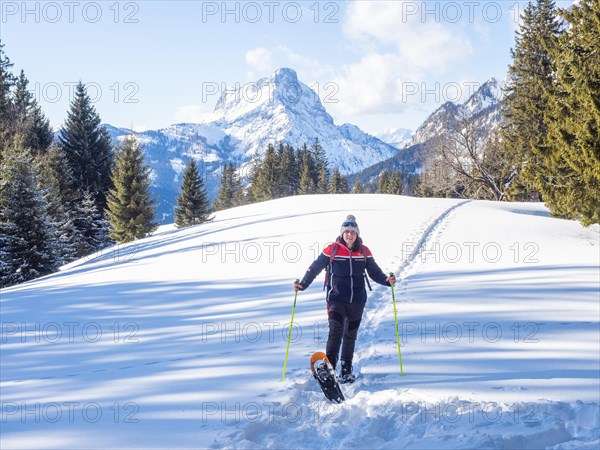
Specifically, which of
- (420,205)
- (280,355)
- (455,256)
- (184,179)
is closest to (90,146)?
(184,179)

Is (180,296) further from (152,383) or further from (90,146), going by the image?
(90,146)

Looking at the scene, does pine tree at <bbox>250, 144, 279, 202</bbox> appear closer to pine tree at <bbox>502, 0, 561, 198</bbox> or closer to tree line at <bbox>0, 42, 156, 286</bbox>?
tree line at <bbox>0, 42, 156, 286</bbox>

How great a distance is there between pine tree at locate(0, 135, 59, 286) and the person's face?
2182 centimetres

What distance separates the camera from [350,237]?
565 centimetres

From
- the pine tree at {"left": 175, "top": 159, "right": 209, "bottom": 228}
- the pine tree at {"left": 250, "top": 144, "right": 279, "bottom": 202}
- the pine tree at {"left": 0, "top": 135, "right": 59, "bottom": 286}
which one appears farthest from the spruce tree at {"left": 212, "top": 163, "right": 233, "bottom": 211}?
the pine tree at {"left": 0, "top": 135, "right": 59, "bottom": 286}

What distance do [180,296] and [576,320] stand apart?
832 centimetres

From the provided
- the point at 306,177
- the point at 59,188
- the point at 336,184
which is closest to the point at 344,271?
the point at 59,188

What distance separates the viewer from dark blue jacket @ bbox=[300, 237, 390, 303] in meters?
5.62

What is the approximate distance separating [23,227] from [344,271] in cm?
2244

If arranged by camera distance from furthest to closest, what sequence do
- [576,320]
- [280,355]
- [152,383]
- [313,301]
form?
[313,301] < [576,320] < [280,355] < [152,383]

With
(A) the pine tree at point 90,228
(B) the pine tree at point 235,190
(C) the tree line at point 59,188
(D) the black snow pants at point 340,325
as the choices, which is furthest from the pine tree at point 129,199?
(B) the pine tree at point 235,190

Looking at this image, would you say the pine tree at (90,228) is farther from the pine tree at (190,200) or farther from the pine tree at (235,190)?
the pine tree at (235,190)

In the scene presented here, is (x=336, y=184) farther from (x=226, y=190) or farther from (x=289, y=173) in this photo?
(x=226, y=190)

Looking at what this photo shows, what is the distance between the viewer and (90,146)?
138 feet
